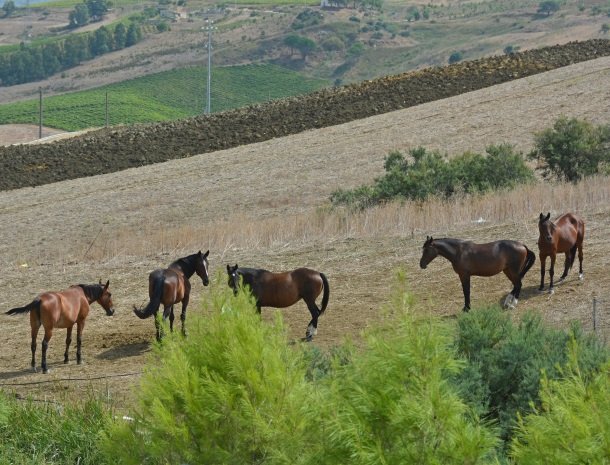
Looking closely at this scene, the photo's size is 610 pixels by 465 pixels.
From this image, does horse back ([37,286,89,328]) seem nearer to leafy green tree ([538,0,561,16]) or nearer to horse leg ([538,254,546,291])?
horse leg ([538,254,546,291])

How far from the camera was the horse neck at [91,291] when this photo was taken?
18.1 metres

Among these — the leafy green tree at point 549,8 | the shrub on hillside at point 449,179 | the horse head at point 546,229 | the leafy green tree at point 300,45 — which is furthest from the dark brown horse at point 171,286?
the leafy green tree at point 549,8

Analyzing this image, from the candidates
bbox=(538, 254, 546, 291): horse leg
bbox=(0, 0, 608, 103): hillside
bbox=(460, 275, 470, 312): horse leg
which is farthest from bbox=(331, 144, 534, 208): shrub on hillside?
bbox=(0, 0, 608, 103): hillside

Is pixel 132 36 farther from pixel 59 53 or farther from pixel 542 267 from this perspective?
pixel 542 267

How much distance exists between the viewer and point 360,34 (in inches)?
6801

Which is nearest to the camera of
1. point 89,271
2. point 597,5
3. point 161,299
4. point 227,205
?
point 161,299

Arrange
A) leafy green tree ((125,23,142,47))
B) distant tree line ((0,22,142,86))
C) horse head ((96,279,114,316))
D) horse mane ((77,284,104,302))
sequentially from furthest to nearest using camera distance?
leafy green tree ((125,23,142,47)) < distant tree line ((0,22,142,86)) < horse head ((96,279,114,316)) < horse mane ((77,284,104,302))

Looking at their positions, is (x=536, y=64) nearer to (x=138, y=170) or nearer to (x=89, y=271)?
(x=138, y=170)

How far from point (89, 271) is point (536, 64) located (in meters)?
36.3

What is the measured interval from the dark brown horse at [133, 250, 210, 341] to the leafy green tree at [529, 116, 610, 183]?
1602 centimetres

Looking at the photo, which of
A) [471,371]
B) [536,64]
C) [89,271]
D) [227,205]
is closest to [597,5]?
[536,64]

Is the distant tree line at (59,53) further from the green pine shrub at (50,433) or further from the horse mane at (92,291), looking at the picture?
the green pine shrub at (50,433)

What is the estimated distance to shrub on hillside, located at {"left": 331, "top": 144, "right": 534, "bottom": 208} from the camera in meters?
30.0

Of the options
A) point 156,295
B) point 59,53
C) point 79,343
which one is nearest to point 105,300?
point 79,343
